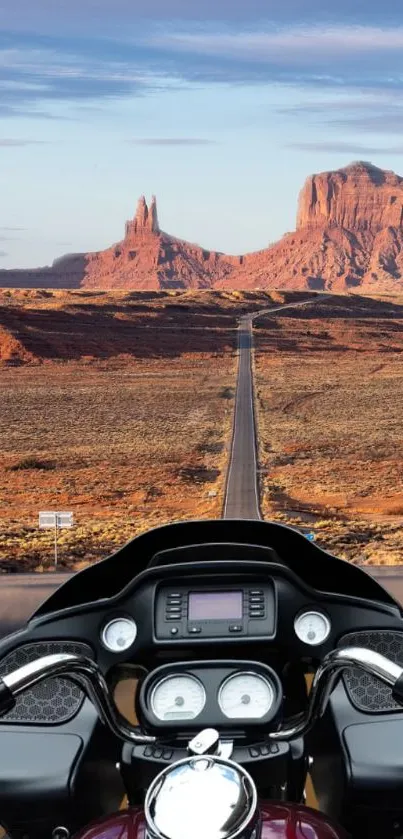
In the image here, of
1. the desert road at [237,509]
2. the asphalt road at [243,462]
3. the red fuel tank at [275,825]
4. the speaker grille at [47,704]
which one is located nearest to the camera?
the red fuel tank at [275,825]

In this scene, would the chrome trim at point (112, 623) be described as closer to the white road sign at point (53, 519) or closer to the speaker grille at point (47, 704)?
the speaker grille at point (47, 704)

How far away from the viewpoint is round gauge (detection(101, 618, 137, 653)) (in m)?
3.13

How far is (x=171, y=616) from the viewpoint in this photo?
10.3ft

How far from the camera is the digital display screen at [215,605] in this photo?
3.17 metres

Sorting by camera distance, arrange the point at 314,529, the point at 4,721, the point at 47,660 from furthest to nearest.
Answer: the point at 314,529, the point at 4,721, the point at 47,660

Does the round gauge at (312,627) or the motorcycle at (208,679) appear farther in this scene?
the round gauge at (312,627)

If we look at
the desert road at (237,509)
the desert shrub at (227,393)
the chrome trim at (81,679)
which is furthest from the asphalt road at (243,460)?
the chrome trim at (81,679)

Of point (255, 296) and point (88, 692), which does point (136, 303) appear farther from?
point (88, 692)

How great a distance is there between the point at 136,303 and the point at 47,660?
10844cm

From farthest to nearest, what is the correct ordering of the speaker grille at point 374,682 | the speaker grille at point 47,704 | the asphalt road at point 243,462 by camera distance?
the asphalt road at point 243,462, the speaker grille at point 47,704, the speaker grille at point 374,682

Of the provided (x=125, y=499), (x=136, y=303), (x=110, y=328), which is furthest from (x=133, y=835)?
(x=136, y=303)

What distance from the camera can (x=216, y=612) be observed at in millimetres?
3174

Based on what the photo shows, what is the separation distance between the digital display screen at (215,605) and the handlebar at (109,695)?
0.48 meters

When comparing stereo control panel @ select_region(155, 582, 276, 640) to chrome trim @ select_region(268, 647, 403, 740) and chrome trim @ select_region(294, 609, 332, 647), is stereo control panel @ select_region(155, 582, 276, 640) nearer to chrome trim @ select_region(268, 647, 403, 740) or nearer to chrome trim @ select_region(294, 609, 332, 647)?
chrome trim @ select_region(294, 609, 332, 647)
